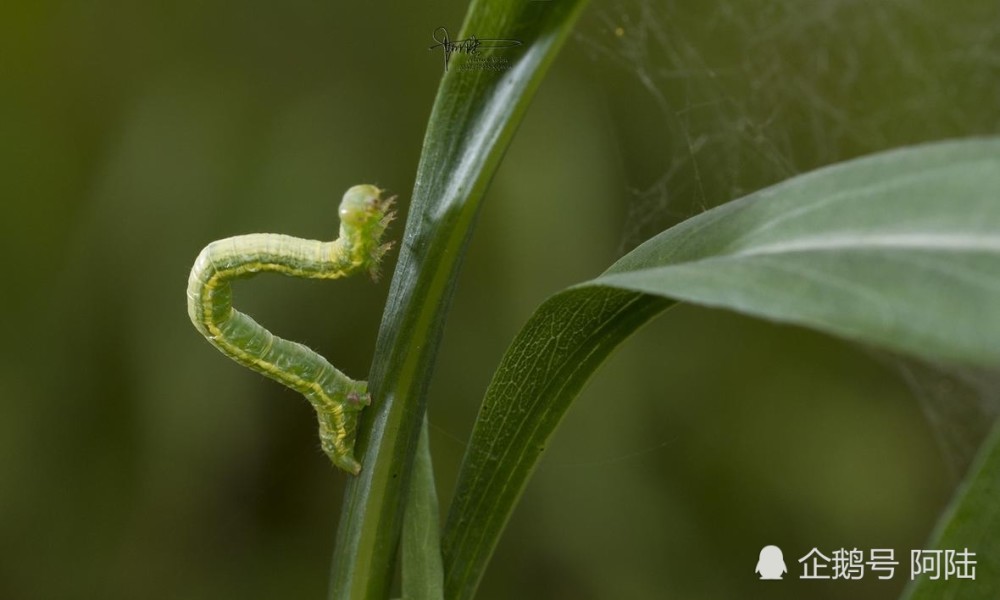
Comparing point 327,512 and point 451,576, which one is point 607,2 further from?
point 451,576

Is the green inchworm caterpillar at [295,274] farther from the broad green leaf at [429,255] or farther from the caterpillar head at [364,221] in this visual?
the broad green leaf at [429,255]

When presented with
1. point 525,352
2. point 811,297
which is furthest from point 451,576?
point 811,297

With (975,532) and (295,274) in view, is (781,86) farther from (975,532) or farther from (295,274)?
(975,532)

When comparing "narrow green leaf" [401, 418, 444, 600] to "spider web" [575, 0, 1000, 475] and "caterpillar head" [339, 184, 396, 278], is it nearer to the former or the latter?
"caterpillar head" [339, 184, 396, 278]

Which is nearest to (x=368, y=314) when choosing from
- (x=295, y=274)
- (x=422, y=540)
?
(x=295, y=274)

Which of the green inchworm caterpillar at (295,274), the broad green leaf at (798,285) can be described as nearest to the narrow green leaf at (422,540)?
the broad green leaf at (798,285)
